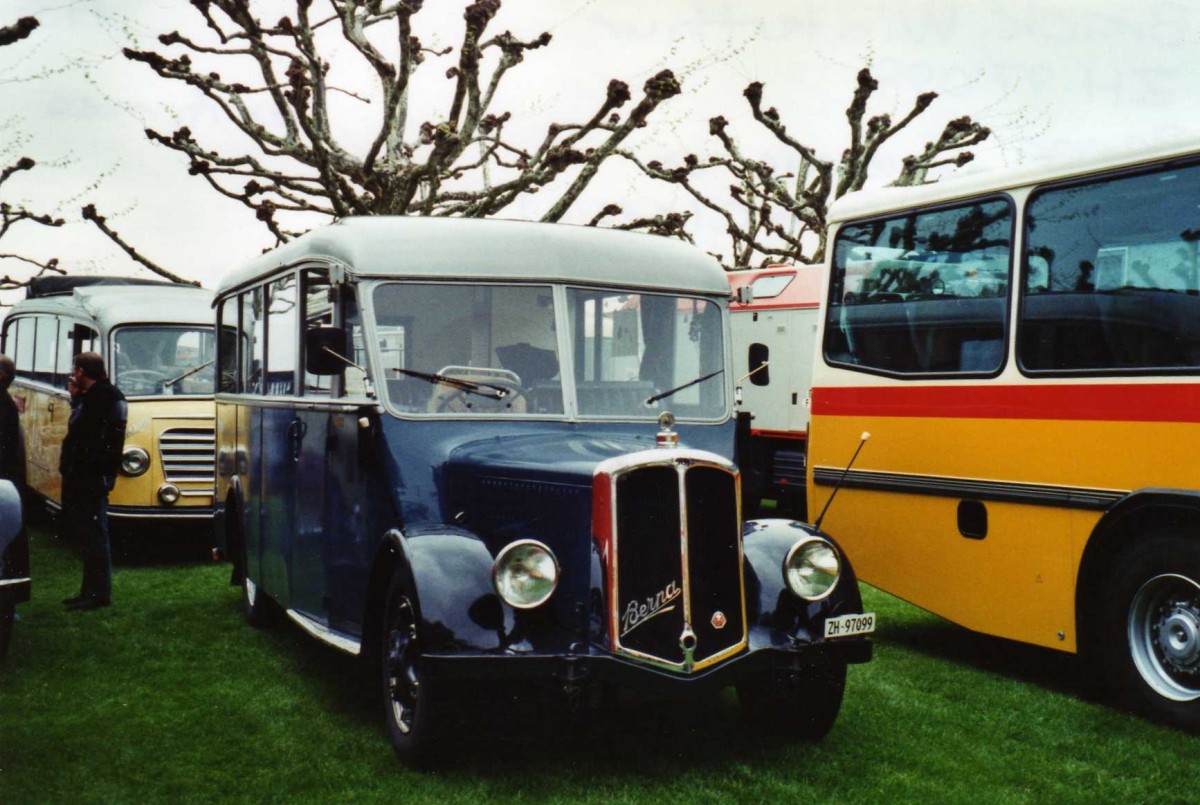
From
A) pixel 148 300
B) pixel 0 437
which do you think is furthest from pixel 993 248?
pixel 148 300

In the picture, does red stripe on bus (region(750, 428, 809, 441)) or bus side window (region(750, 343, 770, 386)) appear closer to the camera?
bus side window (region(750, 343, 770, 386))

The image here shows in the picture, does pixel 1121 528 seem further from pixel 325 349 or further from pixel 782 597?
pixel 325 349

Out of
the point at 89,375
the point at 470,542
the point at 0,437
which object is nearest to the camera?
the point at 470,542

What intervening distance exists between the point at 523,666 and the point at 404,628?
837mm

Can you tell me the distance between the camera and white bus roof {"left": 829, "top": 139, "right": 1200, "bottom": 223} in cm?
682

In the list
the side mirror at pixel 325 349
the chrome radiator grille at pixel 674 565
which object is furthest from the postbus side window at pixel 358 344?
the chrome radiator grille at pixel 674 565

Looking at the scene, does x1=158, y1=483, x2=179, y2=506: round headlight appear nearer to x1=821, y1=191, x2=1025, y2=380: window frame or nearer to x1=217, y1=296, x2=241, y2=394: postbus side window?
x1=217, y1=296, x2=241, y2=394: postbus side window

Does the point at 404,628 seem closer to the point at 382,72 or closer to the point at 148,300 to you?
the point at 148,300

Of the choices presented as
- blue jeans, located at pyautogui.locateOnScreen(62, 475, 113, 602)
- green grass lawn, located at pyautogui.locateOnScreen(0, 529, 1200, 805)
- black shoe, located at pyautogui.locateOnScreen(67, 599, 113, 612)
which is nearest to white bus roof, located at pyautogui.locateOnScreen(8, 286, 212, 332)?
blue jeans, located at pyautogui.locateOnScreen(62, 475, 113, 602)

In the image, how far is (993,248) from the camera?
7.71 meters

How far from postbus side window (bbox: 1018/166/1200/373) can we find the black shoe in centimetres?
675

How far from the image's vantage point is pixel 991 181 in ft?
25.5

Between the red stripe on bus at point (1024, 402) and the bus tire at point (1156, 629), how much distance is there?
2.15 feet

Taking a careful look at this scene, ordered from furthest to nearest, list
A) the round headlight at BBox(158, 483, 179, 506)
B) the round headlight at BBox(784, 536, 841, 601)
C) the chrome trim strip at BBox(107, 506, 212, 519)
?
1. the round headlight at BBox(158, 483, 179, 506)
2. the chrome trim strip at BBox(107, 506, 212, 519)
3. the round headlight at BBox(784, 536, 841, 601)
